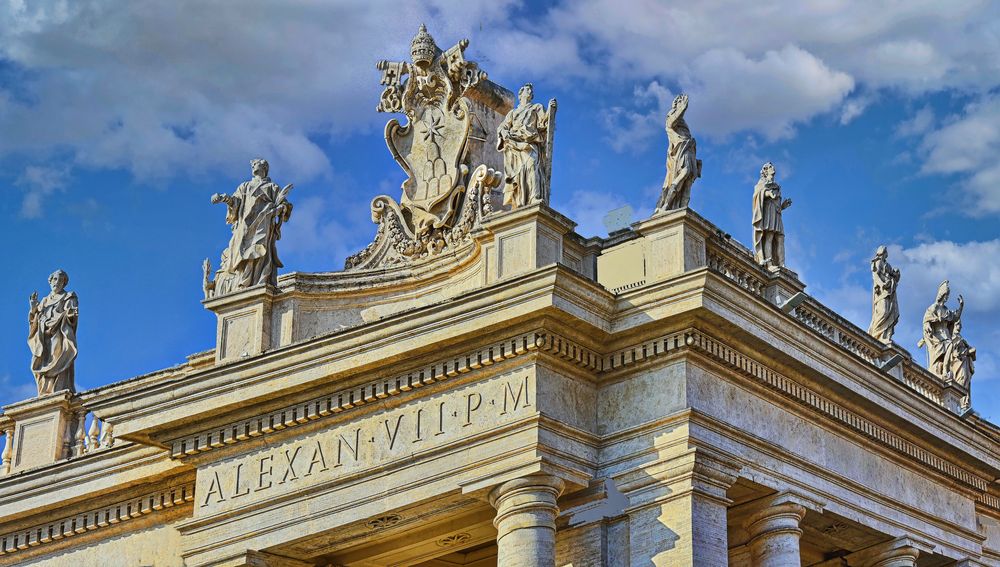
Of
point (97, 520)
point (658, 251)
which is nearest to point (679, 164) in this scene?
point (658, 251)

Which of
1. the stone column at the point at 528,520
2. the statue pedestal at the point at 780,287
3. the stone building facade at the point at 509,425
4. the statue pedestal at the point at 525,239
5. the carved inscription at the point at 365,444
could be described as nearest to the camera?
the stone column at the point at 528,520

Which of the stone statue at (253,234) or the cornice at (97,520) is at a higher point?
the stone statue at (253,234)

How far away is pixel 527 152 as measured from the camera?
28984 mm

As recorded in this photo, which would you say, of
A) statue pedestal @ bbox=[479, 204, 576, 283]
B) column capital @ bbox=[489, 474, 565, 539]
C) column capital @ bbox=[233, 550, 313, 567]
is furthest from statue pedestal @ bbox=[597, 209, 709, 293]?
column capital @ bbox=[233, 550, 313, 567]

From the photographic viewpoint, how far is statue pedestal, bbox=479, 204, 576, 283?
28031mm

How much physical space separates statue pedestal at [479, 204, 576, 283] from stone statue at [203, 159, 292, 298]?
4.14m

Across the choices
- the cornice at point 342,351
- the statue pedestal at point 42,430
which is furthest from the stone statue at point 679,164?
the statue pedestal at point 42,430

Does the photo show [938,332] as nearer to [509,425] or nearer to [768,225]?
[768,225]

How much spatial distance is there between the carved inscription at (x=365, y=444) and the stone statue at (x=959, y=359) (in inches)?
443

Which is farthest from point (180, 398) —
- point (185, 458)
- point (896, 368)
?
point (896, 368)

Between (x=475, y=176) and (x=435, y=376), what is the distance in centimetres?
480

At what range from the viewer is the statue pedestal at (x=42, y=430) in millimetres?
32969

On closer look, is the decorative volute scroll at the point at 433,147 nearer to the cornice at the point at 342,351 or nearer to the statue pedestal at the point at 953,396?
the cornice at the point at 342,351

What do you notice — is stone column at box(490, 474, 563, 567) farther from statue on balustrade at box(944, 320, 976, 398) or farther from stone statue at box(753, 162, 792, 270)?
statue on balustrade at box(944, 320, 976, 398)
